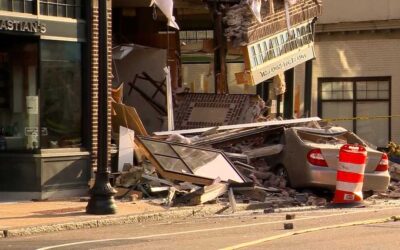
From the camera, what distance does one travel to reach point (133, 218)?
44.1 feet

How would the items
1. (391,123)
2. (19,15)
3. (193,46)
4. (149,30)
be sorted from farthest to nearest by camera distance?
(391,123) → (193,46) → (149,30) → (19,15)

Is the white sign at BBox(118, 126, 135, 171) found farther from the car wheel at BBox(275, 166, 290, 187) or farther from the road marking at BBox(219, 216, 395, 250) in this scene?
the road marking at BBox(219, 216, 395, 250)

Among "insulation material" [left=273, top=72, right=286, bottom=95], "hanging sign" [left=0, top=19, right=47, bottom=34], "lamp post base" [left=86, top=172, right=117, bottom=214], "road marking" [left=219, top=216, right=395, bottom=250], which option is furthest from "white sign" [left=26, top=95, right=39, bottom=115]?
"insulation material" [left=273, top=72, right=286, bottom=95]

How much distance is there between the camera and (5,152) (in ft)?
51.7

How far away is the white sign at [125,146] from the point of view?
1689cm

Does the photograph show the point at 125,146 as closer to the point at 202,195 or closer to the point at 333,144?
the point at 202,195

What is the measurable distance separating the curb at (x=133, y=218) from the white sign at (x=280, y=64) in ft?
19.0

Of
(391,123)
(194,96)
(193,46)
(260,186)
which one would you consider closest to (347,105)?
(391,123)

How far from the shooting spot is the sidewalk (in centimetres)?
1231

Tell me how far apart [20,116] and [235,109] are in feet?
20.0

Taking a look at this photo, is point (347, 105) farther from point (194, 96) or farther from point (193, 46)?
point (194, 96)

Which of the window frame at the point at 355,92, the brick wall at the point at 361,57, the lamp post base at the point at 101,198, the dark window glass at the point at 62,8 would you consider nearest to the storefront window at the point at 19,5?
the dark window glass at the point at 62,8

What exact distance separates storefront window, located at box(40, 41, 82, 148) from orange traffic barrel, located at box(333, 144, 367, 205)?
16.9 ft

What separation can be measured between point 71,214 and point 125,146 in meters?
3.65
